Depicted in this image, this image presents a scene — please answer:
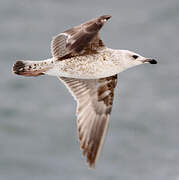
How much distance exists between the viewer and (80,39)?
655 centimetres

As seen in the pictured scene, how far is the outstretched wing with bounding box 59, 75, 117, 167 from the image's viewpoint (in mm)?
7629

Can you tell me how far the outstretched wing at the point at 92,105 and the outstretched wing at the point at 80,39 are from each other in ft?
1.55

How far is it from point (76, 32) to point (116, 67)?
753 millimetres

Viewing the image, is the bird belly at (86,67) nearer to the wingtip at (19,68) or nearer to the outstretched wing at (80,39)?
the outstretched wing at (80,39)

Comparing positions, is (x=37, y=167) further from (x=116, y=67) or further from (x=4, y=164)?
(x=116, y=67)

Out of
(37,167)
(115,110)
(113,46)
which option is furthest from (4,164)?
(113,46)

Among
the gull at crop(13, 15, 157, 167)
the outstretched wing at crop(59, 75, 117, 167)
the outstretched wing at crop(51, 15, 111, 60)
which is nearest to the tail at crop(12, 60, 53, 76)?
the gull at crop(13, 15, 157, 167)

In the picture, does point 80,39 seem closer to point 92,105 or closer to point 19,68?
point 19,68

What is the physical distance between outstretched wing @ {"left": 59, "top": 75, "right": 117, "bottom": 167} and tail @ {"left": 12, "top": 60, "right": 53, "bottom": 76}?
0.48 m

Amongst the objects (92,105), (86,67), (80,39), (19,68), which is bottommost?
(92,105)

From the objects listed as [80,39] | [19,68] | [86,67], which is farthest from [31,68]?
[80,39]

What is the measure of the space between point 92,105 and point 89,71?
0.74m

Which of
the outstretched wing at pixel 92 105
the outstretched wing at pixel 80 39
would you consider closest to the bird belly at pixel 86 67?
the outstretched wing at pixel 80 39

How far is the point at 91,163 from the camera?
289 inches
